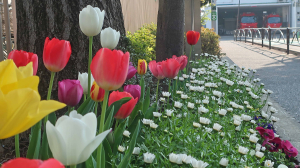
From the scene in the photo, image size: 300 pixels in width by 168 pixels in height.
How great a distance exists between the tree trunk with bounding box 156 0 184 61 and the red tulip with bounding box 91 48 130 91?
386 cm

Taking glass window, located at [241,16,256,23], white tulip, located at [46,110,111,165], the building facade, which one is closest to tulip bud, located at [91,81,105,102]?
white tulip, located at [46,110,111,165]

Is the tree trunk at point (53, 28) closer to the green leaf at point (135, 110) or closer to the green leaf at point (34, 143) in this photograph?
the green leaf at point (135, 110)

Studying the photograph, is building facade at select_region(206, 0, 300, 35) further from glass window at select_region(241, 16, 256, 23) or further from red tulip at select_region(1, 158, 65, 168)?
red tulip at select_region(1, 158, 65, 168)

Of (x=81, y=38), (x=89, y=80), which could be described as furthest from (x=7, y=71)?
(x=81, y=38)

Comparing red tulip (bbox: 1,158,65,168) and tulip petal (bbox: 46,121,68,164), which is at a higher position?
red tulip (bbox: 1,158,65,168)

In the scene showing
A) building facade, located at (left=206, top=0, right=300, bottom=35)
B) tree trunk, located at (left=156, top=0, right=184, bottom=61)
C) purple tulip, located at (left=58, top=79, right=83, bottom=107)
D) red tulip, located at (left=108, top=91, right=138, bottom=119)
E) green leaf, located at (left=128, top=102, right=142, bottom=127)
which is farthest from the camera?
building facade, located at (left=206, top=0, right=300, bottom=35)

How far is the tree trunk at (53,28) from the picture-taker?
233cm

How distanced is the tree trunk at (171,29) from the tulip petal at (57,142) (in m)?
4.12

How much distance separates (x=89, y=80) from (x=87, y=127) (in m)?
0.75

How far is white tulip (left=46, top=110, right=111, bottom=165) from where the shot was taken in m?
0.54

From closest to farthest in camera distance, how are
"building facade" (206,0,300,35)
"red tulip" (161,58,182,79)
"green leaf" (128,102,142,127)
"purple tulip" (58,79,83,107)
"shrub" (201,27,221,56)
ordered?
"purple tulip" (58,79,83,107), "green leaf" (128,102,142,127), "red tulip" (161,58,182,79), "shrub" (201,27,221,56), "building facade" (206,0,300,35)

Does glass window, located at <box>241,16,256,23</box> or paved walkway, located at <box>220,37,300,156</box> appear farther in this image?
glass window, located at <box>241,16,256,23</box>

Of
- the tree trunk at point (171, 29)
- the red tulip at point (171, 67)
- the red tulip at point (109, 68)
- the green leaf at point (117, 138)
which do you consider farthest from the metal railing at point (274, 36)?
the red tulip at point (109, 68)

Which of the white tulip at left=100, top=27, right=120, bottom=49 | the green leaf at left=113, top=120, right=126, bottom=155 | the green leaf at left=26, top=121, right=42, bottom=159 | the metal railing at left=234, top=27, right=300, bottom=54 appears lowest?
the green leaf at left=113, top=120, right=126, bottom=155
